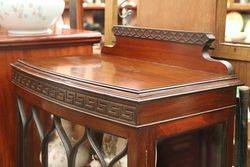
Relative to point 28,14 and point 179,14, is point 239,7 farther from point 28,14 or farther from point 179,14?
point 28,14

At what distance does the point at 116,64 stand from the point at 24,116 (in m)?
0.24

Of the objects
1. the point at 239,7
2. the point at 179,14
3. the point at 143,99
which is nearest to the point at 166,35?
the point at 179,14

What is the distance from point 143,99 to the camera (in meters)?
0.60

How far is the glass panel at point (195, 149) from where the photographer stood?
0.75m

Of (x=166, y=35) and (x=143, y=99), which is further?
(x=166, y=35)

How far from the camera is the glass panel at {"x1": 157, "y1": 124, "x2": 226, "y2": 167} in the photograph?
2.46ft

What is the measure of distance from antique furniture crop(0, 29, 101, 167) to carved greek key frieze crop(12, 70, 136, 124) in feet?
0.51

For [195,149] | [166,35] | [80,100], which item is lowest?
[195,149]

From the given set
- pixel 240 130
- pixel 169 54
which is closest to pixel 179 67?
pixel 169 54

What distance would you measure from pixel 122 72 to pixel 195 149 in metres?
0.21

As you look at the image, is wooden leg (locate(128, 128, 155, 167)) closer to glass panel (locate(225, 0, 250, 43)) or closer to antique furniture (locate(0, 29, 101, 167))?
glass panel (locate(225, 0, 250, 43))

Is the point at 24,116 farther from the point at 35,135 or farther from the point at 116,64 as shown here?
the point at 116,64

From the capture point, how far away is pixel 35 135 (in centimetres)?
92

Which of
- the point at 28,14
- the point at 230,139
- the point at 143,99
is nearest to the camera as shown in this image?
the point at 143,99
